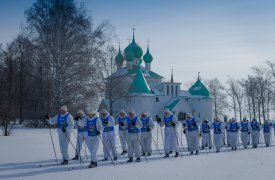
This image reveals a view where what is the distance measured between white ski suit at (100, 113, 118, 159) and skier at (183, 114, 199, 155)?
14.5 ft

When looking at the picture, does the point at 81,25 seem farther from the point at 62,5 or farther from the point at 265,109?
the point at 265,109

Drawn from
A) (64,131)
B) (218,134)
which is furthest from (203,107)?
(64,131)

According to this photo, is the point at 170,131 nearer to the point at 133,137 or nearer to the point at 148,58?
the point at 133,137

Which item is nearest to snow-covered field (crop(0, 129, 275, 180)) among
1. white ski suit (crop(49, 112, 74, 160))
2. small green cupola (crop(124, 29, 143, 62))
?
white ski suit (crop(49, 112, 74, 160))

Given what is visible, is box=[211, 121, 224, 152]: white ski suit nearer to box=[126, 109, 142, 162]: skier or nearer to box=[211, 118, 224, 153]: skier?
box=[211, 118, 224, 153]: skier

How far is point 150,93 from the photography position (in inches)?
2131

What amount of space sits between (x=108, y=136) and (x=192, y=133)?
16.0 feet

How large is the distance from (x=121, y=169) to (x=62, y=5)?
69.1ft

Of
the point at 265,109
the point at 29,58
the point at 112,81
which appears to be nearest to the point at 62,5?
the point at 29,58

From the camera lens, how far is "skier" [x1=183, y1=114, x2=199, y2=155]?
57.2 ft

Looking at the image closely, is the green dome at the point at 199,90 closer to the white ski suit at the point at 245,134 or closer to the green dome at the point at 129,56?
the green dome at the point at 129,56

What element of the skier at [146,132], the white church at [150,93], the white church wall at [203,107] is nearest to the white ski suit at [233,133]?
the skier at [146,132]

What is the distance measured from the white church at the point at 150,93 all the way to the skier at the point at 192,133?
29744 millimetres

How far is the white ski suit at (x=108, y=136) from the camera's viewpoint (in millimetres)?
14133
